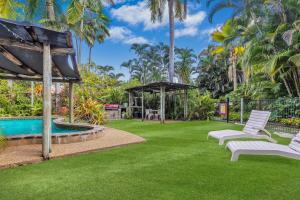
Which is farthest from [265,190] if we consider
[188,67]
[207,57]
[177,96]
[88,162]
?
[188,67]

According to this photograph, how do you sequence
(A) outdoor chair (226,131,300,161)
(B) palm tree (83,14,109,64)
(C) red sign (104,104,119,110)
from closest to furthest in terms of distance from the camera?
(A) outdoor chair (226,131,300,161) → (C) red sign (104,104,119,110) → (B) palm tree (83,14,109,64)

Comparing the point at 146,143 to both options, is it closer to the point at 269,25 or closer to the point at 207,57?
the point at 269,25

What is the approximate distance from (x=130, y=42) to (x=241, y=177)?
51.2m

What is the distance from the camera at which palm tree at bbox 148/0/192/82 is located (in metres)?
21.7

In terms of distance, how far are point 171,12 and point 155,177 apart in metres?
18.9

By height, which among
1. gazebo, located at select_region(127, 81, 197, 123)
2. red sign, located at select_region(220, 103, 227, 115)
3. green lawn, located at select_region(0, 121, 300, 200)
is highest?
gazebo, located at select_region(127, 81, 197, 123)

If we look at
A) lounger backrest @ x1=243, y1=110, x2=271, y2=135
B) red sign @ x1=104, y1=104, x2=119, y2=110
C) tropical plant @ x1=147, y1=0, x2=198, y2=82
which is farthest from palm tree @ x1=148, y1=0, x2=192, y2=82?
lounger backrest @ x1=243, y1=110, x2=271, y2=135

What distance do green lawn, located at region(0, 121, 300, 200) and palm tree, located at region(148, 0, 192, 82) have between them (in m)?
16.0

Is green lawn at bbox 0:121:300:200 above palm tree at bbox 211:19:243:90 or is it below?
below

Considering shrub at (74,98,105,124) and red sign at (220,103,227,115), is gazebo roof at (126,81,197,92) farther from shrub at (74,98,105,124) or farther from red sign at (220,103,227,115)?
shrub at (74,98,105,124)

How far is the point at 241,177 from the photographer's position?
181 inches

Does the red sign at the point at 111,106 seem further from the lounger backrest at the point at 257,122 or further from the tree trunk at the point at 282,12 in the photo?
the lounger backrest at the point at 257,122

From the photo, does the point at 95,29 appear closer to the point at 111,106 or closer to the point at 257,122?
the point at 111,106

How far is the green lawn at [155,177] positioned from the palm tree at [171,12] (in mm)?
15950
